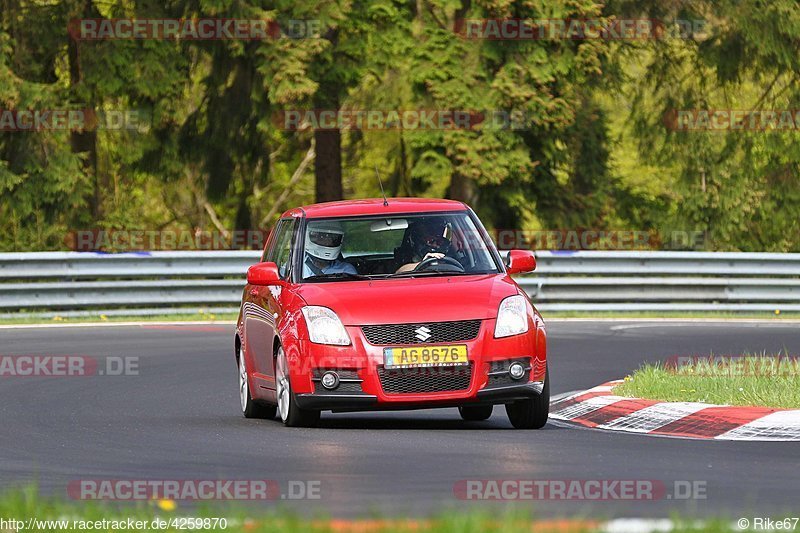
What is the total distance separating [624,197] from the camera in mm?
41500

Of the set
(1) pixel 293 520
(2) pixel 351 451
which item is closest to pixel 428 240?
(2) pixel 351 451

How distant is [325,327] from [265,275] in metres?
1.18

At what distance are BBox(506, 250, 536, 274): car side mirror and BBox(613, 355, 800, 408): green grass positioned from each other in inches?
56.6

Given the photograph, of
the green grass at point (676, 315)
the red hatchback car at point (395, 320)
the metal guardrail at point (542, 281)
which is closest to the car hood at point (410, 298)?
the red hatchback car at point (395, 320)

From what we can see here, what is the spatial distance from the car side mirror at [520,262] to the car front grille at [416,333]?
1.22 meters

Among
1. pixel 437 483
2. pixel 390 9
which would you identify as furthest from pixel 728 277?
pixel 437 483

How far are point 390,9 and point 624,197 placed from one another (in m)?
11.3

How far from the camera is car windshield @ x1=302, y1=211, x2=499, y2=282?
1277 cm

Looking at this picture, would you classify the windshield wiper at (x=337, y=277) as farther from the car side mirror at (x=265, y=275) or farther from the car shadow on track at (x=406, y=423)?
the car shadow on track at (x=406, y=423)

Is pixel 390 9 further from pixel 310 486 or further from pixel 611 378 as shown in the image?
pixel 310 486

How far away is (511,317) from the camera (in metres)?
11.9

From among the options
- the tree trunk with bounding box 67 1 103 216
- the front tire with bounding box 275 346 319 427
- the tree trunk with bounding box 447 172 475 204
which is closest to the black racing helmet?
the front tire with bounding box 275 346 319 427

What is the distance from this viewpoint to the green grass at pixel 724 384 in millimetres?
12516

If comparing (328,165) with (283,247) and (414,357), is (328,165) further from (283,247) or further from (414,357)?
(414,357)
